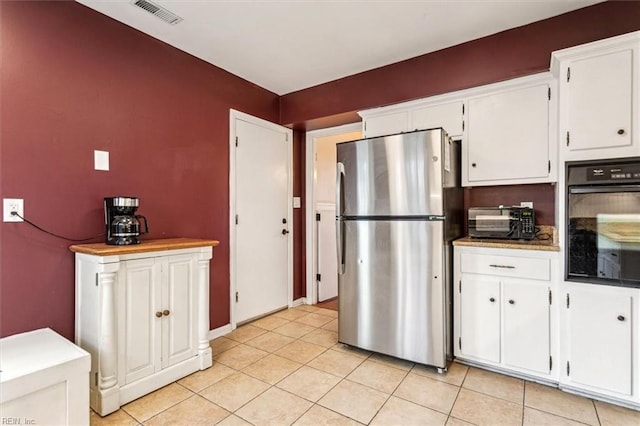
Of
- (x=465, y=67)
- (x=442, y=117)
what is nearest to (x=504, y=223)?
(x=442, y=117)

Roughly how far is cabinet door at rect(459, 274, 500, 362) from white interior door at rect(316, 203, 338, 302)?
1.94 meters

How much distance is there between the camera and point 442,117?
8.94ft

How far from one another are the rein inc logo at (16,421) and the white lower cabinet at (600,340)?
287 centimetres

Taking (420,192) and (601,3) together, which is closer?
(601,3)

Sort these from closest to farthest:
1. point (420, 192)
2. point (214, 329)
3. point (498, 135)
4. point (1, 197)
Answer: point (1, 197), point (420, 192), point (498, 135), point (214, 329)

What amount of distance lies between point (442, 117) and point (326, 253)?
7.18ft

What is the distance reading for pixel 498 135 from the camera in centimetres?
246

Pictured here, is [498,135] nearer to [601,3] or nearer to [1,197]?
[601,3]

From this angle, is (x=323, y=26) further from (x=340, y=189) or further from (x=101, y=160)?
(x=101, y=160)

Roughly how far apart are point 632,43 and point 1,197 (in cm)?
362

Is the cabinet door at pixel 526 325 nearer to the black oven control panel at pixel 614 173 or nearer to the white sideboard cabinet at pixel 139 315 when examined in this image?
the black oven control panel at pixel 614 173

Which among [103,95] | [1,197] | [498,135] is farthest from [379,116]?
[1,197]

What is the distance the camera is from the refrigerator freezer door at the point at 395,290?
2.25 m

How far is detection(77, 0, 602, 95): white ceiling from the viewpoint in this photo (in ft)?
6.93
